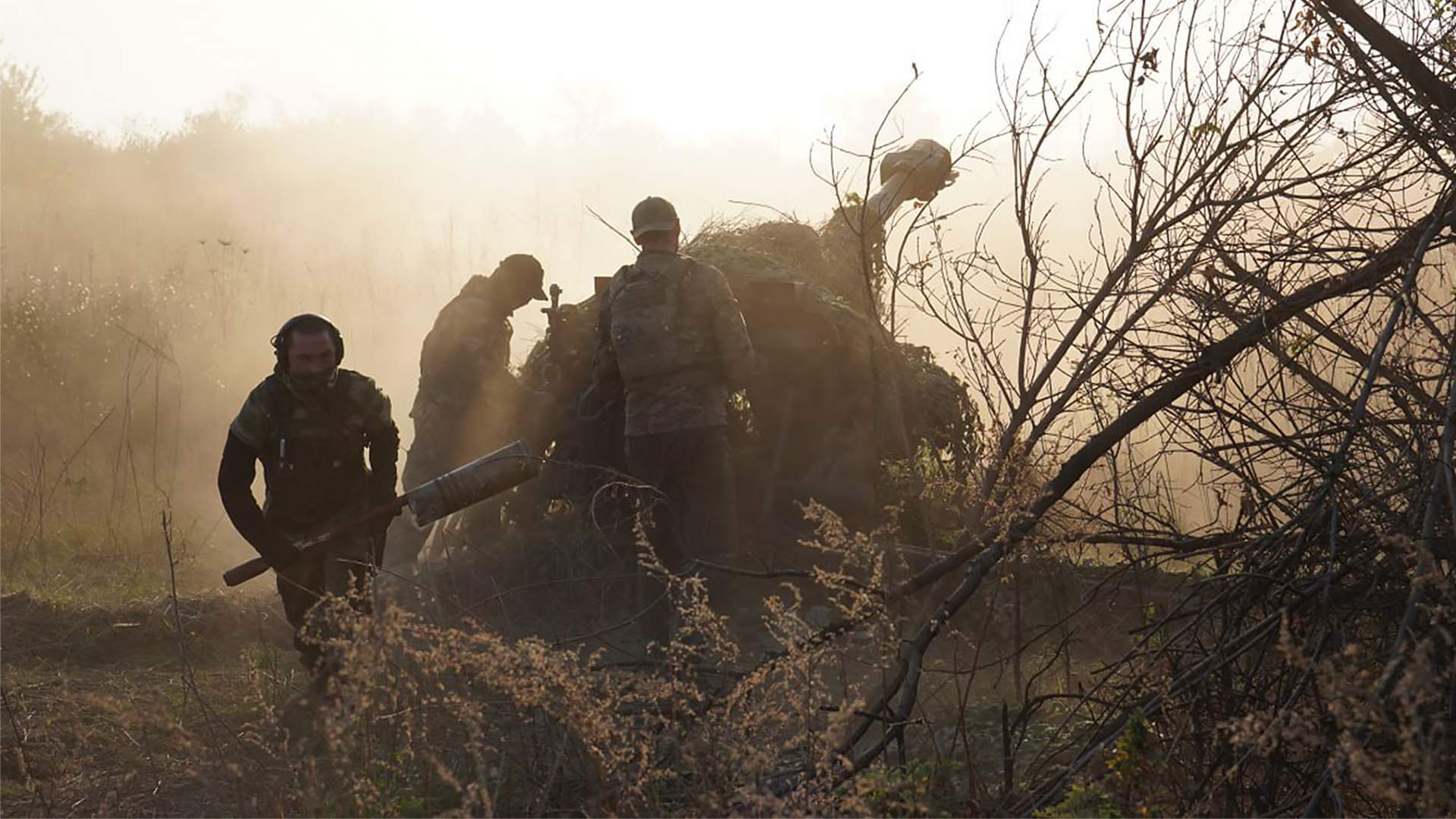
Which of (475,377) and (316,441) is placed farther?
(475,377)

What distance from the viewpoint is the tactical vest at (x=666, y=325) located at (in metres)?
6.47

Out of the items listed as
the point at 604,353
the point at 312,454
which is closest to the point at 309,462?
the point at 312,454

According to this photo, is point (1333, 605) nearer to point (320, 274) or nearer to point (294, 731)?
point (294, 731)

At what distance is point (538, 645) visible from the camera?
2879mm

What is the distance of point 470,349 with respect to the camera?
7785 mm

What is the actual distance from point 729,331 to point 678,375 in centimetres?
33

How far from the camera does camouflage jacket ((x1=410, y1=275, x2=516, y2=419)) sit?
25.6ft

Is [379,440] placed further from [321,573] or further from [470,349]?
[470,349]

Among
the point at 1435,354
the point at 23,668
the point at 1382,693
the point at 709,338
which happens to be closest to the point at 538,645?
the point at 1382,693

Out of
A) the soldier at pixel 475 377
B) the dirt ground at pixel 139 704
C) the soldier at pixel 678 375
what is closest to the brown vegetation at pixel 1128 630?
the dirt ground at pixel 139 704

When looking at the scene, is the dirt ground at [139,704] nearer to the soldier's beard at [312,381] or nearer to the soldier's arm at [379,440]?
the soldier's arm at [379,440]

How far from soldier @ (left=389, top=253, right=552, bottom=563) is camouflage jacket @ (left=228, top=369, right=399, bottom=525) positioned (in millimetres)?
2506

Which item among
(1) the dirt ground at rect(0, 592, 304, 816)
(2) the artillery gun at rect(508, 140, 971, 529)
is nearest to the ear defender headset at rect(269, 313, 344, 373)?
(1) the dirt ground at rect(0, 592, 304, 816)

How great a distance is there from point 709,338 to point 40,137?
64.1 feet
